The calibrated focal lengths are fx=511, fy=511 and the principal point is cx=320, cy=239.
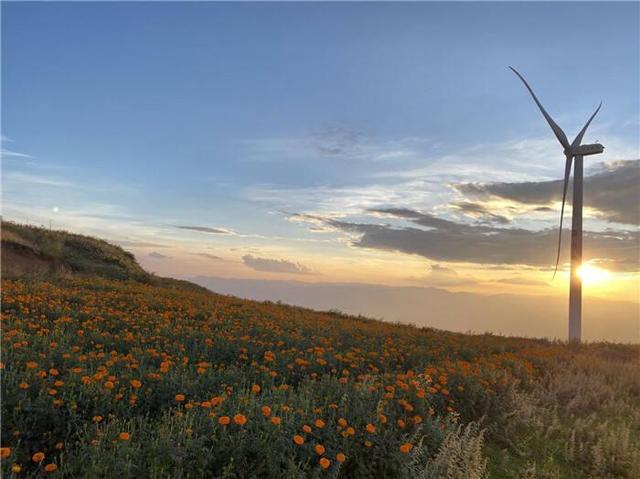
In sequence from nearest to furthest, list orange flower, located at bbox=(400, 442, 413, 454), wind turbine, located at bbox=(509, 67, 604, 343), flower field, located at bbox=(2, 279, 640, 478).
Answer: flower field, located at bbox=(2, 279, 640, 478) → orange flower, located at bbox=(400, 442, 413, 454) → wind turbine, located at bbox=(509, 67, 604, 343)

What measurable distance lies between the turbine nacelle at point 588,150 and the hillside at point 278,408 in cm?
1527

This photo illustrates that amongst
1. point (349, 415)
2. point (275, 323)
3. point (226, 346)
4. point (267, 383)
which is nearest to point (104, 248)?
point (275, 323)

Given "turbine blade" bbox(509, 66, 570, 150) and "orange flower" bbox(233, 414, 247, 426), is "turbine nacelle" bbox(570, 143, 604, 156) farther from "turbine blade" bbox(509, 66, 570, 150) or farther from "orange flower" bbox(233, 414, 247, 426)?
"orange flower" bbox(233, 414, 247, 426)

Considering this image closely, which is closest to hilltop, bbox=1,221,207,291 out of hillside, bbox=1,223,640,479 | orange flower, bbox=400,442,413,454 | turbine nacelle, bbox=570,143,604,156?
hillside, bbox=1,223,640,479

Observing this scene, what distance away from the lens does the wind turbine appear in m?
23.1

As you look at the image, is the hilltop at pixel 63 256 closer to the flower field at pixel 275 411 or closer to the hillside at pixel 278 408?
the hillside at pixel 278 408

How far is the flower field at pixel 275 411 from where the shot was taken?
4277mm

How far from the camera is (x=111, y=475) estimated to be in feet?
12.5

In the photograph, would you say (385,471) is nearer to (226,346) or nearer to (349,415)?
(349,415)

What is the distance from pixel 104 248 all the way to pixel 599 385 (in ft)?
91.4

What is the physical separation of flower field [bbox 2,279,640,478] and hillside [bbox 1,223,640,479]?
0.07 feet

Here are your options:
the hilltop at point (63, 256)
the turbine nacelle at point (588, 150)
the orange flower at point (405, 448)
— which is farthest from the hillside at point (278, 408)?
the turbine nacelle at point (588, 150)

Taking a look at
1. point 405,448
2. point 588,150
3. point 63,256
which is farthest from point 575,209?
point 63,256

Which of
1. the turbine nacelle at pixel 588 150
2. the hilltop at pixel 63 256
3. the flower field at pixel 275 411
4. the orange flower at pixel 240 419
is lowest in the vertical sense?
the flower field at pixel 275 411
